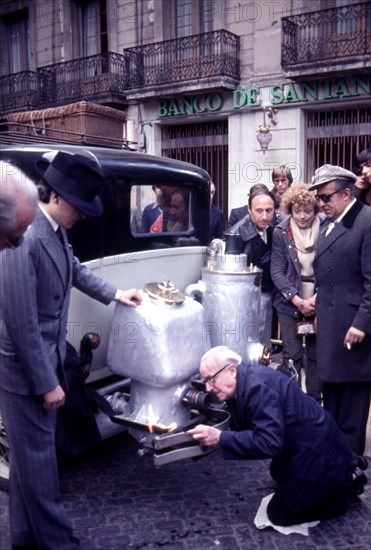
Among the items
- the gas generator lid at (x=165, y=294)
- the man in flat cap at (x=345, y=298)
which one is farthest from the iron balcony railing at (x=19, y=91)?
the gas generator lid at (x=165, y=294)

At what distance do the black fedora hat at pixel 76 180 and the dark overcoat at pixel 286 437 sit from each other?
1253 mm

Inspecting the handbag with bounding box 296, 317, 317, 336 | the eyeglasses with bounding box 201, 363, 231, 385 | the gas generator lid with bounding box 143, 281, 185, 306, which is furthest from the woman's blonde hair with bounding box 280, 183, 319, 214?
the eyeglasses with bounding box 201, 363, 231, 385

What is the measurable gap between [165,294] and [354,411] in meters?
1.66

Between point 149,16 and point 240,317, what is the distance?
46.7 feet

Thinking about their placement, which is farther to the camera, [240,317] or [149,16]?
[149,16]

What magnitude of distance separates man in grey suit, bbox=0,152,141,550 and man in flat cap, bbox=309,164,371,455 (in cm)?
183

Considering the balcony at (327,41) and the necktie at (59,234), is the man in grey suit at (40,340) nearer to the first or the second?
the necktie at (59,234)

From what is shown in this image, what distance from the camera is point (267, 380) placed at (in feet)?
10.5

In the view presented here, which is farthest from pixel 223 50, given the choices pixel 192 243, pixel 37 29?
pixel 192 243

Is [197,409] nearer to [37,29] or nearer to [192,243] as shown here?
[192,243]

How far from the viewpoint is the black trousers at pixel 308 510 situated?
3.33 meters

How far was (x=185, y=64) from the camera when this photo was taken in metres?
15.4

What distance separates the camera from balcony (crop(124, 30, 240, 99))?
47.4 ft

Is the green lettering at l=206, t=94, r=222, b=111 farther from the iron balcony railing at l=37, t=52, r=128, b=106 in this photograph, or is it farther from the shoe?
the shoe
